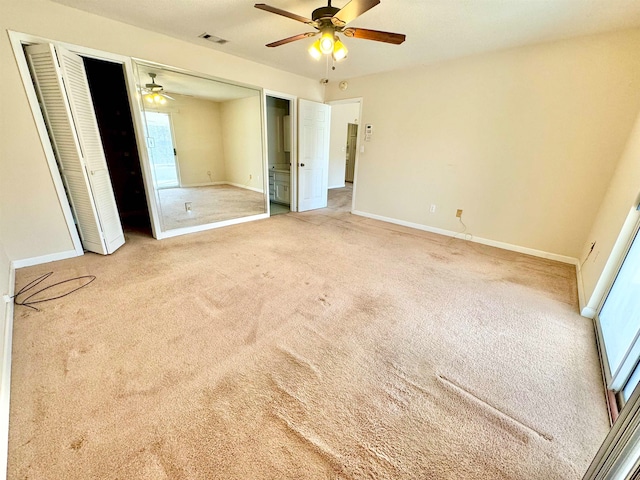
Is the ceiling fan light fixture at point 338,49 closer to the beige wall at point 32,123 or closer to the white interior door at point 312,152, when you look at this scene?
the beige wall at point 32,123

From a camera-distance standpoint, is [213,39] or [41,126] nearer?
[41,126]

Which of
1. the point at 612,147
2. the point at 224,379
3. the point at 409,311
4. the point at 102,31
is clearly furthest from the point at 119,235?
the point at 612,147

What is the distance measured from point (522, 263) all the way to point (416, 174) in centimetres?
195

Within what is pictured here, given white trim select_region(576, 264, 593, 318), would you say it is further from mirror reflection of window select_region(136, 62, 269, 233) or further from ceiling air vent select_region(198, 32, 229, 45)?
ceiling air vent select_region(198, 32, 229, 45)

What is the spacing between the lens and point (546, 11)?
2.26 m

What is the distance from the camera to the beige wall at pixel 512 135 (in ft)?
9.01

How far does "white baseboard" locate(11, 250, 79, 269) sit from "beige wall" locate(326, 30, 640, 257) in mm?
4474

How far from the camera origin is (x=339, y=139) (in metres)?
8.01

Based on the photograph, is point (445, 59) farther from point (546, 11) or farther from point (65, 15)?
point (65, 15)

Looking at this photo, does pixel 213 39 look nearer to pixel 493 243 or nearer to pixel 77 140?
pixel 77 140

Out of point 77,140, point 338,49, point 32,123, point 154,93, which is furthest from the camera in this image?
point 154,93

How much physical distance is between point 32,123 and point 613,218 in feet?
17.7

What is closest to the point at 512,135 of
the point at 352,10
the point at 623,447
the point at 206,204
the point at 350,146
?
the point at 352,10

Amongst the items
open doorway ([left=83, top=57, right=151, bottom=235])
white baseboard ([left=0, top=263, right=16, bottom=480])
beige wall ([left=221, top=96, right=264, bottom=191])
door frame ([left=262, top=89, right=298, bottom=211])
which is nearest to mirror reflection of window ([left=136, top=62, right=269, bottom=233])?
beige wall ([left=221, top=96, right=264, bottom=191])
